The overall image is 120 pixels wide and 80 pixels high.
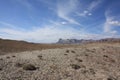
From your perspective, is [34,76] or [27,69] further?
[27,69]

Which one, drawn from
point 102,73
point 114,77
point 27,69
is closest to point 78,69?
point 102,73

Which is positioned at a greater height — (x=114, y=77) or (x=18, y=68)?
(x=18, y=68)

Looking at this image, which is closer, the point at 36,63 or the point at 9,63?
the point at 9,63

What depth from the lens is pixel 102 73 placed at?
26.7 m

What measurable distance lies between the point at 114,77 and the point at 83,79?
567 cm

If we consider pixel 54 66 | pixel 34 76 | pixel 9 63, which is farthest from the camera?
pixel 54 66

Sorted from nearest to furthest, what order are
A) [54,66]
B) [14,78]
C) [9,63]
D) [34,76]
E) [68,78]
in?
1. [14,78]
2. [34,76]
3. [68,78]
4. [9,63]
5. [54,66]

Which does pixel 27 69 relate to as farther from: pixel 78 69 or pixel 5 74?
pixel 78 69

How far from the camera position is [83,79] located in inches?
912

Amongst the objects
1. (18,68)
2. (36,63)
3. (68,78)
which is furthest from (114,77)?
(18,68)

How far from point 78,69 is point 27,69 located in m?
8.13

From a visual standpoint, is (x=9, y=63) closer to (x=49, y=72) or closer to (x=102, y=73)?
(x=49, y=72)

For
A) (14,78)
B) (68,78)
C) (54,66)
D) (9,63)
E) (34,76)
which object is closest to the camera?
(14,78)

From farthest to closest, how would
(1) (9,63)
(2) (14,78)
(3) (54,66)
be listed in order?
(3) (54,66) < (1) (9,63) < (2) (14,78)
